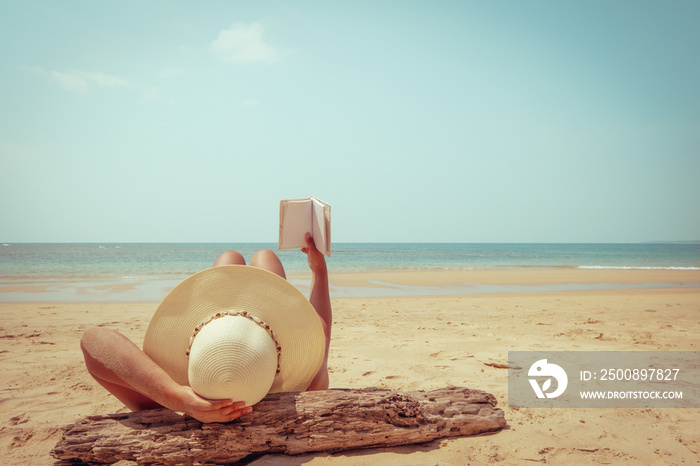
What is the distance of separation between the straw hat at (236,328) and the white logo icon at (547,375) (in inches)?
83.3

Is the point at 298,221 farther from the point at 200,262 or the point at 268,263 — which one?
the point at 200,262

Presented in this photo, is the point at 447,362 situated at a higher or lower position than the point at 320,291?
lower

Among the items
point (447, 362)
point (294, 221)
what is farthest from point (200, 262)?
point (294, 221)

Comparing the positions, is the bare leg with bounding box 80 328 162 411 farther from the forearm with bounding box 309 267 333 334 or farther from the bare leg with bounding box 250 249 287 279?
the forearm with bounding box 309 267 333 334

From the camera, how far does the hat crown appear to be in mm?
1645

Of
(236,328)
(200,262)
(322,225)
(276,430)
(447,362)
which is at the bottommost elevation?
(200,262)

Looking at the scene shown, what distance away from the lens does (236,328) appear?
5.64 ft

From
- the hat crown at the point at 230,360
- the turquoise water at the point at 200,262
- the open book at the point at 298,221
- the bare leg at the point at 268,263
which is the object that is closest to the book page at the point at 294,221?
the open book at the point at 298,221

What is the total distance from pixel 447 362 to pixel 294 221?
2377mm

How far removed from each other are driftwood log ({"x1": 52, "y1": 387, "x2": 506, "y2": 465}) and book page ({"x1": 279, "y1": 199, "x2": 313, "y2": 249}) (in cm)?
97

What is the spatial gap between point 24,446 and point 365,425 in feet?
6.75

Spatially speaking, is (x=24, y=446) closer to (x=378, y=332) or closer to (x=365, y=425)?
(x=365, y=425)

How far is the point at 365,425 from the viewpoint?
2.17 metres

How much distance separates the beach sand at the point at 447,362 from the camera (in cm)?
221
